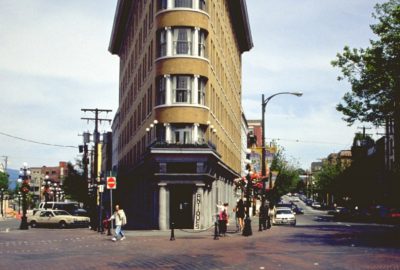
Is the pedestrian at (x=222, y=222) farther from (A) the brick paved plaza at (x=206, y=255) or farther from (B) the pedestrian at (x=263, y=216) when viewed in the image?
(B) the pedestrian at (x=263, y=216)

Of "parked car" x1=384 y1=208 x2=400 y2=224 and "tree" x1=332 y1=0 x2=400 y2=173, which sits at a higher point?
"tree" x1=332 y1=0 x2=400 y2=173

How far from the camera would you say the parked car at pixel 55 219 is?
169 ft

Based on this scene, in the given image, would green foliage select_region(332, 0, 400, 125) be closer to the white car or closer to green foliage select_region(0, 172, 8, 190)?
the white car

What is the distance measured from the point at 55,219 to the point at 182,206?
1381cm

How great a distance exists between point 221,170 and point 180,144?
48.3 feet

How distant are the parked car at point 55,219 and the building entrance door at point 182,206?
12.3 m

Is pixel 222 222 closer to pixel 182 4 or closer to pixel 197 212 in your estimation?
pixel 197 212

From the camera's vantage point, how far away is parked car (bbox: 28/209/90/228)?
51594 mm

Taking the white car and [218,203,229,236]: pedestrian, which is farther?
the white car

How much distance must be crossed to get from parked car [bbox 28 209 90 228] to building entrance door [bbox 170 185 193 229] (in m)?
12.3

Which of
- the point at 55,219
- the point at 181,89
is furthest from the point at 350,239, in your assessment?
the point at 55,219

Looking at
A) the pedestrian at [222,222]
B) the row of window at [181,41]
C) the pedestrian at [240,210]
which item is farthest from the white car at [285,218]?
the pedestrian at [222,222]

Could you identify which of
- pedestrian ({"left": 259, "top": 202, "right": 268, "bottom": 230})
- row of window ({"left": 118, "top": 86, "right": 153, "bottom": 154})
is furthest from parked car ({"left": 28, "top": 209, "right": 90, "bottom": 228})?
pedestrian ({"left": 259, "top": 202, "right": 268, "bottom": 230})

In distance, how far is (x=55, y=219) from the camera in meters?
51.7
